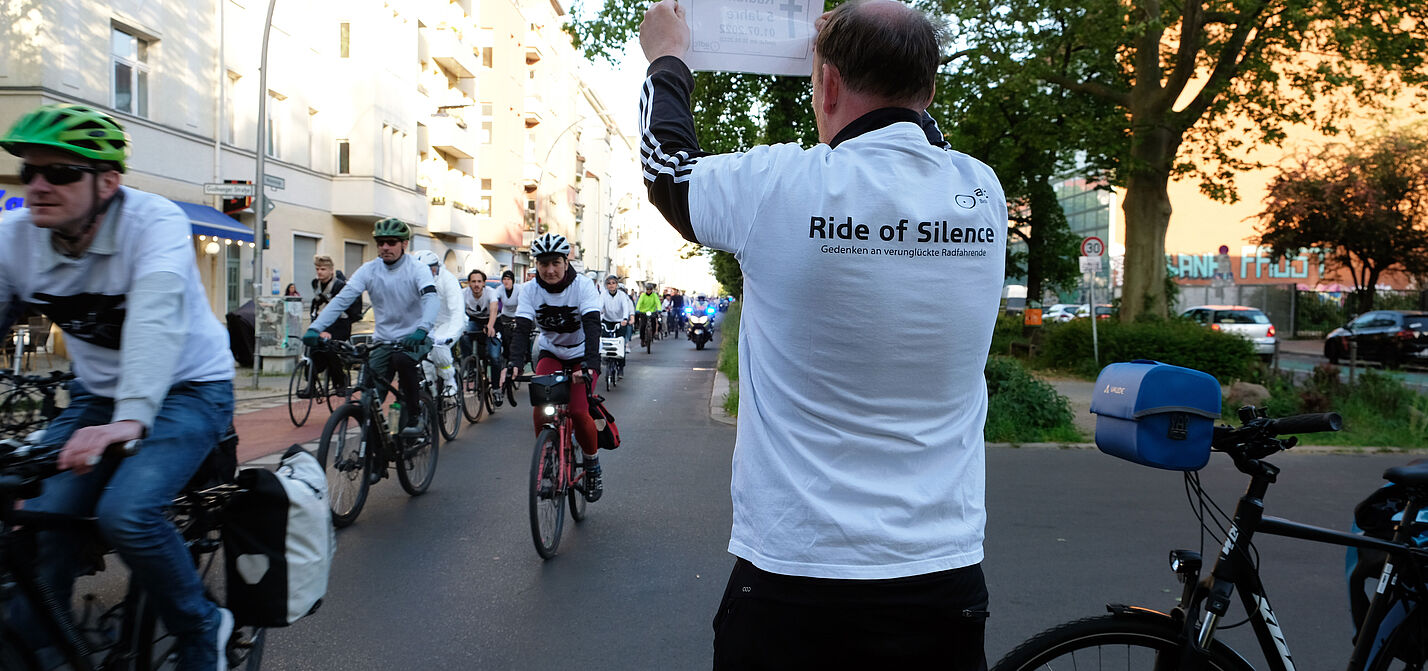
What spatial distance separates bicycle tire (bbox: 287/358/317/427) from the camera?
36.4 ft

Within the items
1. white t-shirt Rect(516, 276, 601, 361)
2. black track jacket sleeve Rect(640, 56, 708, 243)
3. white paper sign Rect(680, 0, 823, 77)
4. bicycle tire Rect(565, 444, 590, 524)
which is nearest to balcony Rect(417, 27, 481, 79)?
white t-shirt Rect(516, 276, 601, 361)

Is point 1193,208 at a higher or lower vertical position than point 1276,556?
higher

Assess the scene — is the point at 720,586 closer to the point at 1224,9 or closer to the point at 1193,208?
the point at 1224,9

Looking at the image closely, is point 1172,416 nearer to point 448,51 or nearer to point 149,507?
point 149,507

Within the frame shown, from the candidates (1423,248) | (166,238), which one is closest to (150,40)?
(166,238)

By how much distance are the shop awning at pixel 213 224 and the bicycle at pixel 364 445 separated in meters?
15.4

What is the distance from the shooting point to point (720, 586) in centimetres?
516

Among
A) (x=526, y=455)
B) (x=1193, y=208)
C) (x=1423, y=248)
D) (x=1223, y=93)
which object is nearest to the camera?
(x=526, y=455)

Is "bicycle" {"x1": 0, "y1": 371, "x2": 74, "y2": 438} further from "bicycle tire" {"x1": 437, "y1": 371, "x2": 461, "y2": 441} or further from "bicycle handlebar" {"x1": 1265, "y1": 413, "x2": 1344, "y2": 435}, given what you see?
"bicycle handlebar" {"x1": 1265, "y1": 413, "x2": 1344, "y2": 435}

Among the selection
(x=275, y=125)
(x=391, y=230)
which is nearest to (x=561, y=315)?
(x=391, y=230)

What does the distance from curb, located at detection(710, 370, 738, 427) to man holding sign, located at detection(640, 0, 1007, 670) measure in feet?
33.7

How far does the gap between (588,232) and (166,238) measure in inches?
3239

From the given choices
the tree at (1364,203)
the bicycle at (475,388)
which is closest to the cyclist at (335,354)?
the bicycle at (475,388)

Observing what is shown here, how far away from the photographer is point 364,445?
6527mm
